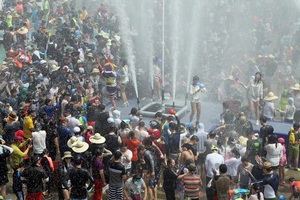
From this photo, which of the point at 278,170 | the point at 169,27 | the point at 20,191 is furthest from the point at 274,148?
the point at 169,27

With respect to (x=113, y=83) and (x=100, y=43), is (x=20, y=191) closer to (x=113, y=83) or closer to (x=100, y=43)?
(x=113, y=83)

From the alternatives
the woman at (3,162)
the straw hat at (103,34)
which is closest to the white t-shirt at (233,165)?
the woman at (3,162)

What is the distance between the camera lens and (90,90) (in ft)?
56.4

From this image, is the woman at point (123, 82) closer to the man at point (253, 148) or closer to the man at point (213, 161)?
the man at point (253, 148)

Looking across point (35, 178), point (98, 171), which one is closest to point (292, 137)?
point (98, 171)

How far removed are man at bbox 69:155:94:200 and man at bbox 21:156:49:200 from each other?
0.67 m

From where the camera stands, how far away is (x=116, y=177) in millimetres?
10797

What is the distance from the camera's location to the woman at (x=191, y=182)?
10.6m

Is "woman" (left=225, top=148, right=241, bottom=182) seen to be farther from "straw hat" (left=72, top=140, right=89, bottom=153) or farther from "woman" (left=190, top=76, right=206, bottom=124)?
"woman" (left=190, top=76, right=206, bottom=124)

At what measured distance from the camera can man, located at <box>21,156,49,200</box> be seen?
10578 millimetres

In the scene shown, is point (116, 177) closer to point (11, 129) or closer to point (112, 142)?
point (112, 142)

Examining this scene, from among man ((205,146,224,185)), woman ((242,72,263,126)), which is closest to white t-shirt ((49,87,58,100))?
woman ((242,72,263,126))

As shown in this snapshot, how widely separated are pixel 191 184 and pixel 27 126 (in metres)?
4.97

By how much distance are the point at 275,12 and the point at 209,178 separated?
71.9ft
